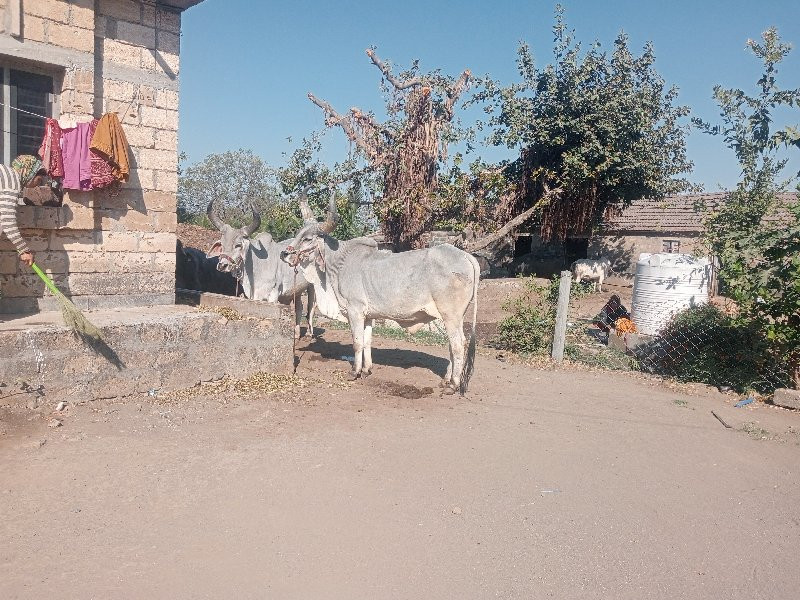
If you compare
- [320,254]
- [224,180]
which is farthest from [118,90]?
[224,180]

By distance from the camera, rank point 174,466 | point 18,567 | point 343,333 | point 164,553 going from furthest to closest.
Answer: point 343,333
point 174,466
point 164,553
point 18,567

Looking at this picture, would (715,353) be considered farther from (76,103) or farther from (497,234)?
(76,103)

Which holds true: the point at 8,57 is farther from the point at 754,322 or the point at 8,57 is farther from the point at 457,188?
the point at 754,322

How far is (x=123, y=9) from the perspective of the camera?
23.1ft

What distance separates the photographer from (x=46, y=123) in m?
6.57

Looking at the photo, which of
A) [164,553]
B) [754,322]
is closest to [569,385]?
[754,322]

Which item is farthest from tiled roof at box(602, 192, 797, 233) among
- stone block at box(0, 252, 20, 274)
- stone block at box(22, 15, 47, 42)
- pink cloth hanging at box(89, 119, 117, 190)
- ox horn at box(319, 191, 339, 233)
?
stone block at box(0, 252, 20, 274)

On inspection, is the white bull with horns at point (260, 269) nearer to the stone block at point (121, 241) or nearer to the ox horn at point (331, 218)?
the ox horn at point (331, 218)

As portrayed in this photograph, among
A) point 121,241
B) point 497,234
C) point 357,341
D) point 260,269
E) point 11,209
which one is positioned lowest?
point 357,341

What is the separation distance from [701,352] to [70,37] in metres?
7.87

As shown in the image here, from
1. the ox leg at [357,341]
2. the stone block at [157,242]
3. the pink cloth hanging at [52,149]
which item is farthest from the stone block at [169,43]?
the ox leg at [357,341]

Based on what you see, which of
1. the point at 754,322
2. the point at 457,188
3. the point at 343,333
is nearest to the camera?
the point at 754,322

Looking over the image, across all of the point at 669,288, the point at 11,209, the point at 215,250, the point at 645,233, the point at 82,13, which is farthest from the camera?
the point at 645,233

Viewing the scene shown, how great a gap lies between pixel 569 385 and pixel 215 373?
13.2 feet
